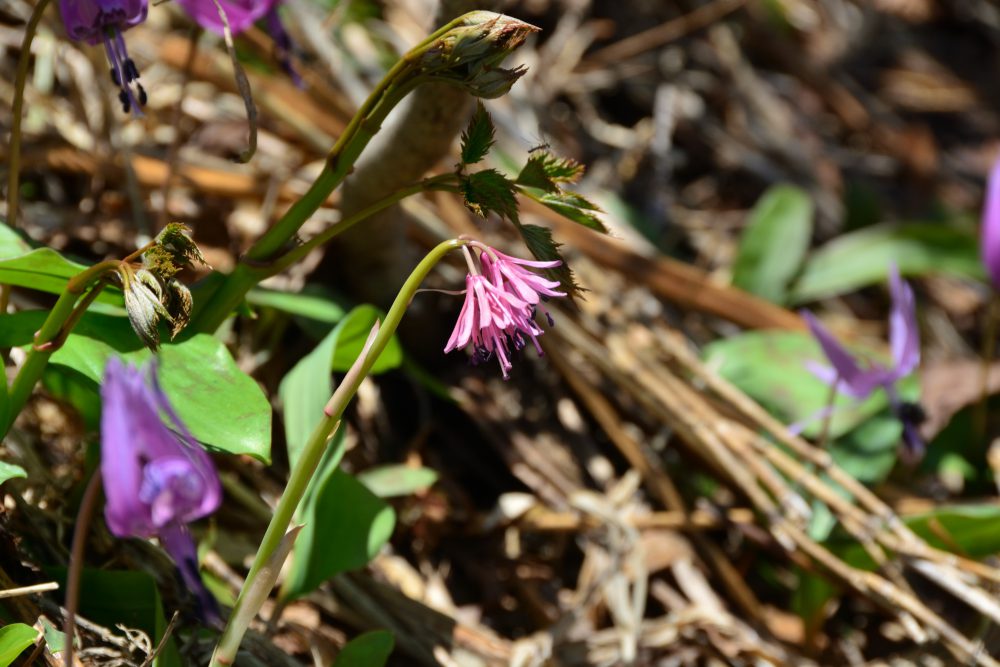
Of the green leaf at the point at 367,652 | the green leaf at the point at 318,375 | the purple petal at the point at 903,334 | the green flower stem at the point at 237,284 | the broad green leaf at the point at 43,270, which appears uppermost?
the broad green leaf at the point at 43,270

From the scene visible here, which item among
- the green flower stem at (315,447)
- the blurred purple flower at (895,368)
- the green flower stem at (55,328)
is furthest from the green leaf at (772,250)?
the green flower stem at (55,328)

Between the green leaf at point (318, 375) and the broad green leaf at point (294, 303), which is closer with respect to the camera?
the green leaf at point (318, 375)

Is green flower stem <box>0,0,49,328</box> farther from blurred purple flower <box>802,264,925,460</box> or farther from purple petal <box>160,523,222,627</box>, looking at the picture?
blurred purple flower <box>802,264,925,460</box>

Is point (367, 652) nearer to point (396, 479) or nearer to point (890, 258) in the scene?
point (396, 479)

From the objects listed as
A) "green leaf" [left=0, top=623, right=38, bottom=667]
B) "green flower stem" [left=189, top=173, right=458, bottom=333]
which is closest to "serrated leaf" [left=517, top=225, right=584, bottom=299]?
"green flower stem" [left=189, top=173, right=458, bottom=333]

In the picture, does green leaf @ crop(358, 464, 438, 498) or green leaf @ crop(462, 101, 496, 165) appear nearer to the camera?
green leaf @ crop(462, 101, 496, 165)

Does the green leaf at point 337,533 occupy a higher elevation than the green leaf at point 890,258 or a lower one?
higher

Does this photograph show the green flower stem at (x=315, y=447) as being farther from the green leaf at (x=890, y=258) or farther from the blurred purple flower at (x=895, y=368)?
the green leaf at (x=890, y=258)
